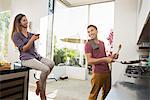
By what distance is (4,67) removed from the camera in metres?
1.31

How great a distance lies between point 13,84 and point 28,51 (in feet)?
2.11

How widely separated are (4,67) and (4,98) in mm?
239

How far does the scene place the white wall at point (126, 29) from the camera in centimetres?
290

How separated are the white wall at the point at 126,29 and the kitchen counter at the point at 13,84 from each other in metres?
1.87

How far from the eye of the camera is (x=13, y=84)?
4.11ft

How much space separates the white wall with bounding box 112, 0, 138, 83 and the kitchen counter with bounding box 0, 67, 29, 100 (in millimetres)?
1871

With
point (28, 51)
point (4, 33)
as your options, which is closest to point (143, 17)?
point (28, 51)

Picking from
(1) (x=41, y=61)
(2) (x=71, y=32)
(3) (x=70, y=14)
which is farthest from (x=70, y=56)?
(1) (x=41, y=61)

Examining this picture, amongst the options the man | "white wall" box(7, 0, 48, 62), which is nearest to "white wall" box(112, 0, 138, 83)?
the man

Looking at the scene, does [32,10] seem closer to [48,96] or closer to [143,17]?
[48,96]

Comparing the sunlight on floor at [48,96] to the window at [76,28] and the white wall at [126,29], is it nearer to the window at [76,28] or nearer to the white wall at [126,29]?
the white wall at [126,29]

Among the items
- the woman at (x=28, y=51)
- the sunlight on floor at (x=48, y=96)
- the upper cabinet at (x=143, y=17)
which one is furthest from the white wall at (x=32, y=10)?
the upper cabinet at (x=143, y=17)

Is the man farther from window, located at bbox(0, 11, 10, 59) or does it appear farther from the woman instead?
window, located at bbox(0, 11, 10, 59)

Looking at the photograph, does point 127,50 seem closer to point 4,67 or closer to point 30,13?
point 4,67
